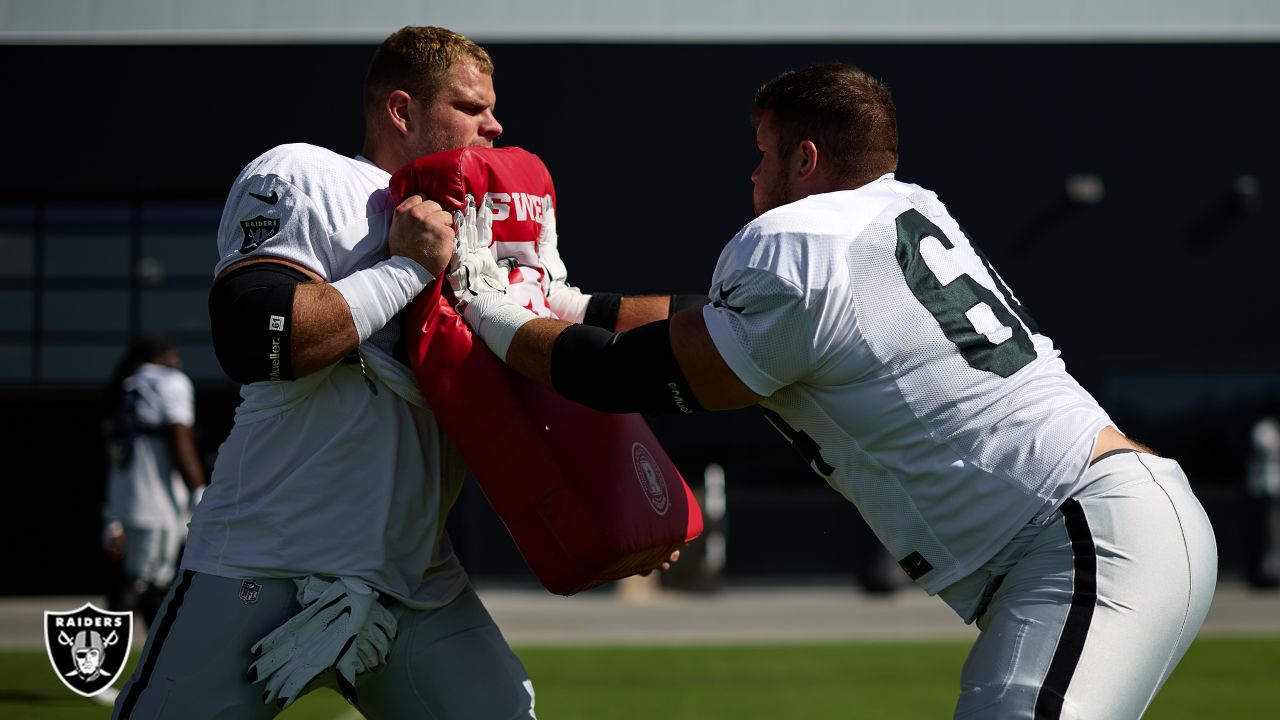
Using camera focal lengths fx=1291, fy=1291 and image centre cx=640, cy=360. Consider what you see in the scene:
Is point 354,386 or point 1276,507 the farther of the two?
point 1276,507

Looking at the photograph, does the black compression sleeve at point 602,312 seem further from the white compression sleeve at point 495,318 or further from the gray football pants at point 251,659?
the gray football pants at point 251,659

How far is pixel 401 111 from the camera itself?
3131 mm

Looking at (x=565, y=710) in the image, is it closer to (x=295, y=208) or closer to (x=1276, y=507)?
(x=295, y=208)

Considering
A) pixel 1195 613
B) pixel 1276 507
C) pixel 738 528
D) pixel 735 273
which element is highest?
pixel 735 273

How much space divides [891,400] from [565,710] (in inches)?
192

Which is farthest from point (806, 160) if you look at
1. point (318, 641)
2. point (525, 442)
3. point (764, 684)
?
point (764, 684)

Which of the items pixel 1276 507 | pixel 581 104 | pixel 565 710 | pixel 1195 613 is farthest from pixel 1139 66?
pixel 1195 613

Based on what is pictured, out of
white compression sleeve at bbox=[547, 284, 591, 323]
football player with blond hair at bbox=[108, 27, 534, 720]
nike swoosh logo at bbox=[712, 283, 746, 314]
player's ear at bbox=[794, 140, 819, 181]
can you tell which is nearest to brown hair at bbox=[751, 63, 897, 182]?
player's ear at bbox=[794, 140, 819, 181]

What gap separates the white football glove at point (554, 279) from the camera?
321cm

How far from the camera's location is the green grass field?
709 cm

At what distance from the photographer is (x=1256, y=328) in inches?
573

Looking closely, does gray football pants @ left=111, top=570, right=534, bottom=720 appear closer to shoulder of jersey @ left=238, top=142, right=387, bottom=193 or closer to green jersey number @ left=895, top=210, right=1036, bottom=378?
shoulder of jersey @ left=238, top=142, right=387, bottom=193

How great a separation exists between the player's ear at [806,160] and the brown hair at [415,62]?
77 centimetres

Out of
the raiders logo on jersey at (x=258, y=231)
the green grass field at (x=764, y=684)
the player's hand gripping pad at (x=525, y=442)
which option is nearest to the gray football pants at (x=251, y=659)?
the player's hand gripping pad at (x=525, y=442)
